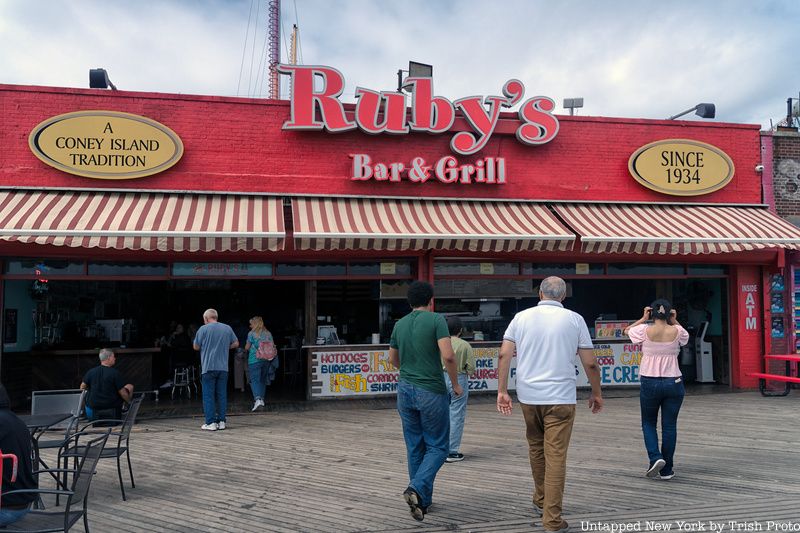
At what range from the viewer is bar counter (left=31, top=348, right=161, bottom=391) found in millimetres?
11406

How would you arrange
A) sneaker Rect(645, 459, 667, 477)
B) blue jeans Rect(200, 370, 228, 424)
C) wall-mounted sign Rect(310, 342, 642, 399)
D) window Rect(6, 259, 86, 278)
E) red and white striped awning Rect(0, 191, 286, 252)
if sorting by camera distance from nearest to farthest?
sneaker Rect(645, 459, 667, 477)
blue jeans Rect(200, 370, 228, 424)
red and white striped awning Rect(0, 191, 286, 252)
window Rect(6, 259, 86, 278)
wall-mounted sign Rect(310, 342, 642, 399)

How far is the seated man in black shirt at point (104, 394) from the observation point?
23.5 feet

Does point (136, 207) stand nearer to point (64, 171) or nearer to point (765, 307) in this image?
point (64, 171)

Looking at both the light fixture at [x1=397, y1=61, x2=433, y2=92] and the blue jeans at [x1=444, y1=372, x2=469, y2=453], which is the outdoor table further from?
the light fixture at [x1=397, y1=61, x2=433, y2=92]

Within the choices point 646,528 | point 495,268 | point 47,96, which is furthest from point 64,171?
point 646,528

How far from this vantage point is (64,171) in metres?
10.4

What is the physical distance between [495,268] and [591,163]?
2.90 metres

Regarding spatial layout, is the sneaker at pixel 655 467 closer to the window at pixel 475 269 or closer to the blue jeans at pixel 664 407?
the blue jeans at pixel 664 407

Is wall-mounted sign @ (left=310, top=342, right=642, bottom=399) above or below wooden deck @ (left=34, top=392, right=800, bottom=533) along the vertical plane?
above

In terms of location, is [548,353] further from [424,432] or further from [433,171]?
[433,171]

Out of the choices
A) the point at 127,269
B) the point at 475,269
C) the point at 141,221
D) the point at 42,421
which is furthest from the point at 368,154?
the point at 42,421

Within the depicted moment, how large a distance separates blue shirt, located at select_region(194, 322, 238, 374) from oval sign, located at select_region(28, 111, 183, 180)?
11.1 feet

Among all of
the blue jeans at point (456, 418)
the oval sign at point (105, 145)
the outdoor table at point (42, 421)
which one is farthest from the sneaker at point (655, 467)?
the oval sign at point (105, 145)

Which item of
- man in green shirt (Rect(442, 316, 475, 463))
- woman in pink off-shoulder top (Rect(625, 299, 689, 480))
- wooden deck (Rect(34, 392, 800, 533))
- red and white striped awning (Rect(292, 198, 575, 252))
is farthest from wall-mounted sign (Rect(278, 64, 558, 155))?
woman in pink off-shoulder top (Rect(625, 299, 689, 480))
